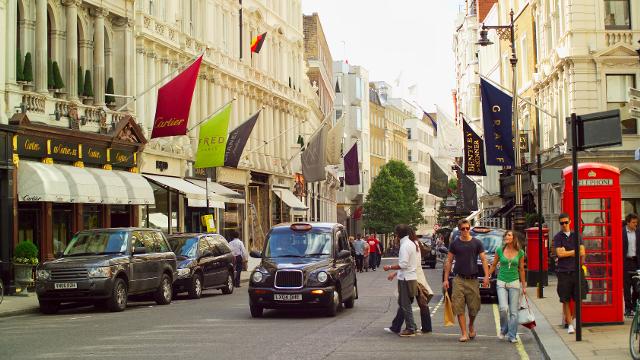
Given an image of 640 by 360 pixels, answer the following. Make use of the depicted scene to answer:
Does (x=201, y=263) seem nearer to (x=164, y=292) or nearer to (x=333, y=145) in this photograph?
(x=164, y=292)

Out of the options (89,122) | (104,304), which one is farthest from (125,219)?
(104,304)

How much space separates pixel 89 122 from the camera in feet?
111

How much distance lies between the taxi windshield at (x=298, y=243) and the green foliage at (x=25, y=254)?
8619 mm

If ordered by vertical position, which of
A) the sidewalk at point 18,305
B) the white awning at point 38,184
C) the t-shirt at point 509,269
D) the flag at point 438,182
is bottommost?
the sidewalk at point 18,305

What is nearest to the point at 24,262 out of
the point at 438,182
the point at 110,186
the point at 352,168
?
the point at 110,186

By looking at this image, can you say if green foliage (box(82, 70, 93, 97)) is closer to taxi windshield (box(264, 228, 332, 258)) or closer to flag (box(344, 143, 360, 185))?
taxi windshield (box(264, 228, 332, 258))

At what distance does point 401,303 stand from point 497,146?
27.8 metres

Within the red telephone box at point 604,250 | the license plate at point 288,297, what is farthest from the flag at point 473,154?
the red telephone box at point 604,250

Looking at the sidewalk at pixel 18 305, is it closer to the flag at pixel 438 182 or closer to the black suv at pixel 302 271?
the black suv at pixel 302 271

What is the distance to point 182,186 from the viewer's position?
39.3 meters

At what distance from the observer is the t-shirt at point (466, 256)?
1529 cm

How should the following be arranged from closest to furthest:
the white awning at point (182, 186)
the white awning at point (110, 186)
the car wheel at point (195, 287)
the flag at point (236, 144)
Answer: the car wheel at point (195, 287) < the white awning at point (110, 186) < the white awning at point (182, 186) < the flag at point (236, 144)

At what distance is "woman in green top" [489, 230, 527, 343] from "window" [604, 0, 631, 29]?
25.5 metres

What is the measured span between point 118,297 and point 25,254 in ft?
17.9
